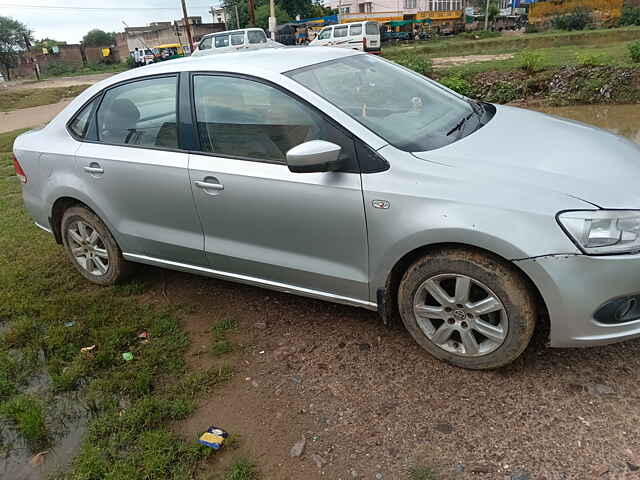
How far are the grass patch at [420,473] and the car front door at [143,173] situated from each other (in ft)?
6.38

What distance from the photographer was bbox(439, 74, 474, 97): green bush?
13.0 meters

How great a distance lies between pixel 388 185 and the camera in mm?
2729

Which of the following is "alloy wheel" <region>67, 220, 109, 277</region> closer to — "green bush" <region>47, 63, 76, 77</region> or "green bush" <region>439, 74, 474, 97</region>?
"green bush" <region>439, 74, 474, 97</region>

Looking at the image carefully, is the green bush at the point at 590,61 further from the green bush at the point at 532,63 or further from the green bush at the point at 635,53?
the green bush at the point at 532,63

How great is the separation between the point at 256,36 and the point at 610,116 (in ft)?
55.1

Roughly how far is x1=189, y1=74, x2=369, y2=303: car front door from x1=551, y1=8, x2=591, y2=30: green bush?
138ft

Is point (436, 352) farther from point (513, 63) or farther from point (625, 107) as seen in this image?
point (513, 63)

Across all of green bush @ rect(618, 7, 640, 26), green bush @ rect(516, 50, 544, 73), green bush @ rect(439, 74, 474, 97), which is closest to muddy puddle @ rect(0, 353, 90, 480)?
green bush @ rect(439, 74, 474, 97)

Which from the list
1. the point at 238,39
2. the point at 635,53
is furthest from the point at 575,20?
the point at 635,53

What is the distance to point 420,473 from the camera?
2.32 metres

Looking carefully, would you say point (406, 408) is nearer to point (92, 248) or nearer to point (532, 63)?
point (92, 248)

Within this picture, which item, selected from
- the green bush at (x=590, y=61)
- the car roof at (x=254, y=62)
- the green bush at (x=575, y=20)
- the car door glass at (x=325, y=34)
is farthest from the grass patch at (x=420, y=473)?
the green bush at (x=575, y=20)

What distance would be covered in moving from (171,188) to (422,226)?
1.72 metres

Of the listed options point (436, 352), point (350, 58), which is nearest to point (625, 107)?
point (350, 58)
